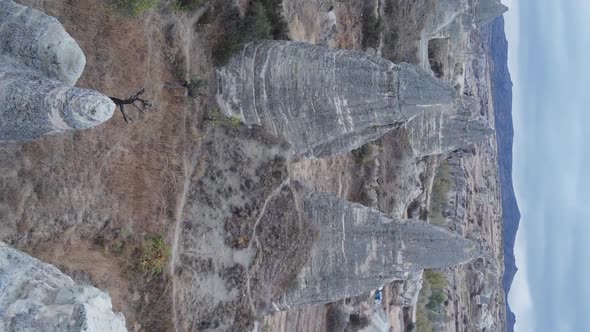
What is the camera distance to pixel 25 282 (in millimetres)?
7000

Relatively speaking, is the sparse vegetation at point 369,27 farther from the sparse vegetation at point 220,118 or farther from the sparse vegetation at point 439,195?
the sparse vegetation at point 439,195

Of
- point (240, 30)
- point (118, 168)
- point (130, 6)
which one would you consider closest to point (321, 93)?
point (240, 30)

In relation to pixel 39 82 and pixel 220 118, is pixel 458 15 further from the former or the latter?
pixel 39 82

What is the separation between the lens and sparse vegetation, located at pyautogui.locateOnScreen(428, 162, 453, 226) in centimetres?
3336

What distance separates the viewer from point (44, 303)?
22.3 feet

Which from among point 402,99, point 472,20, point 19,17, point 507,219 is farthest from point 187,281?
point 507,219

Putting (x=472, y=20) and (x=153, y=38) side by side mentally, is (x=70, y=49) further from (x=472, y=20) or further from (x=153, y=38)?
(x=472, y=20)

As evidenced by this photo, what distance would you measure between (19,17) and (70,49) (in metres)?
0.87

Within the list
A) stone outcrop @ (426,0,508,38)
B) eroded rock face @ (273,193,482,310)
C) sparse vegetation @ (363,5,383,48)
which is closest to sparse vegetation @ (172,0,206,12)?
eroded rock face @ (273,193,482,310)

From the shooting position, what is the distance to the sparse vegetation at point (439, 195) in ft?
109

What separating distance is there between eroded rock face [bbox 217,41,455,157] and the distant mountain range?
3853 cm

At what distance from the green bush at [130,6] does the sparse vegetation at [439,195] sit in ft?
75.3

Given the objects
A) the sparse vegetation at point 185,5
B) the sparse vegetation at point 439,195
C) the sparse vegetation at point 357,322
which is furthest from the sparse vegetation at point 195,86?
the sparse vegetation at point 439,195

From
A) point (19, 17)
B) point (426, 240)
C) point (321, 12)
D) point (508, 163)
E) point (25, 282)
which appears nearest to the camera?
point (25, 282)
